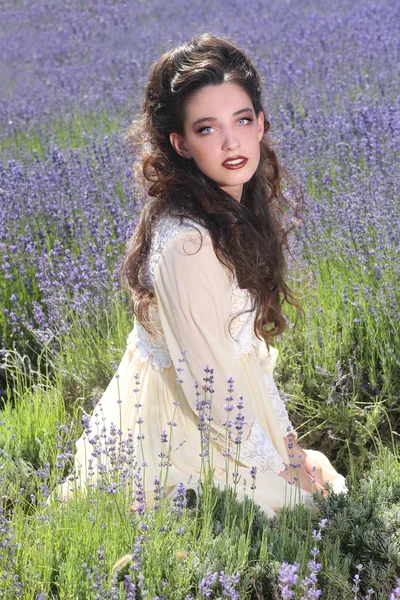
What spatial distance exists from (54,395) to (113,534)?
1301 mm

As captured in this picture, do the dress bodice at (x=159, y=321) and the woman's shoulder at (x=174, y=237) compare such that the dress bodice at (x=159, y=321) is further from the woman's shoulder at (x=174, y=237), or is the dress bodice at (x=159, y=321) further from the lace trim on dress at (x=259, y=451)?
the lace trim on dress at (x=259, y=451)

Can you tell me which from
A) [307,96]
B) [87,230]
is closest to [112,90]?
[307,96]

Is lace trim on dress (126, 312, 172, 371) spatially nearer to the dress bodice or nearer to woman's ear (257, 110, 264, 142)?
the dress bodice

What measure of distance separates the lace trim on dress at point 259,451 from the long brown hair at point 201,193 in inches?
15.7

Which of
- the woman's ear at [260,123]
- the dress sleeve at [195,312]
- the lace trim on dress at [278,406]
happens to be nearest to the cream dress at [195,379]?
the dress sleeve at [195,312]

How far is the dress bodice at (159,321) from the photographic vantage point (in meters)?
2.70

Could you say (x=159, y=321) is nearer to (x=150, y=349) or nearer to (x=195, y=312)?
(x=150, y=349)

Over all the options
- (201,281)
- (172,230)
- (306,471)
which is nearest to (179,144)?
(172,230)

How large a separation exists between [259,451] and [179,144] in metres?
0.96

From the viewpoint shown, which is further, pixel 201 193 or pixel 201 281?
pixel 201 193

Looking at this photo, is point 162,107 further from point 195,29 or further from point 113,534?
point 195,29

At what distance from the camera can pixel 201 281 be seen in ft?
8.56

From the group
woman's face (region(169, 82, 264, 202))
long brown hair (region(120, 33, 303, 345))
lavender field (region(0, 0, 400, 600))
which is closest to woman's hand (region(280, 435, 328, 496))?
lavender field (region(0, 0, 400, 600))

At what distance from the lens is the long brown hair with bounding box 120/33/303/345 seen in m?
2.73
